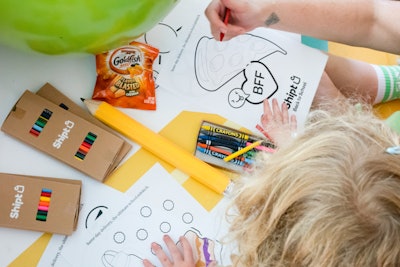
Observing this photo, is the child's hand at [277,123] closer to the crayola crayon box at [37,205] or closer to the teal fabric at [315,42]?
the teal fabric at [315,42]

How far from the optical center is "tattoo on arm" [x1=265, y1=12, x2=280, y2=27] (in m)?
0.67

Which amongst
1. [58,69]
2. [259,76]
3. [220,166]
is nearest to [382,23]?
[259,76]

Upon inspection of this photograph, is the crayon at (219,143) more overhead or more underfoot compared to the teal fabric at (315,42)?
more underfoot

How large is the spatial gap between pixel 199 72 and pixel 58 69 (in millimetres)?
170

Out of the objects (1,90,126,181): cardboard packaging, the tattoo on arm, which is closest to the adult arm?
the tattoo on arm

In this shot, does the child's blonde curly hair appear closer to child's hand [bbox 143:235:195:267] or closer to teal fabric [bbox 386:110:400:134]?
child's hand [bbox 143:235:195:267]

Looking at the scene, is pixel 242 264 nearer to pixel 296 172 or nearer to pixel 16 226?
pixel 296 172

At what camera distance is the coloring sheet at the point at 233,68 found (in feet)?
2.14

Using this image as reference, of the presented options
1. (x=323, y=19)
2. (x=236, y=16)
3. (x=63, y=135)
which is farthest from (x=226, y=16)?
(x=63, y=135)

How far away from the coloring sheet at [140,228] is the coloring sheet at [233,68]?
11 centimetres

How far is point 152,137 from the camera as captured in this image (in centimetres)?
61

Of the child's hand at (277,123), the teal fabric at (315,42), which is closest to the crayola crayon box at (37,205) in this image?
the child's hand at (277,123)

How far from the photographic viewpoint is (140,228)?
1.91 ft

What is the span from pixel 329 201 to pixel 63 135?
0.30m
